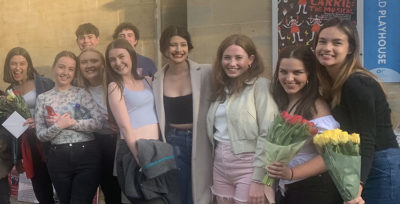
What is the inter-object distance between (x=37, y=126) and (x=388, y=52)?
3.58 m

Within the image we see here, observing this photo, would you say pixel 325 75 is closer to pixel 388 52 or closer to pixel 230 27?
pixel 388 52

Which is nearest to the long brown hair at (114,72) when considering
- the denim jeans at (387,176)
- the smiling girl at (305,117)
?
the smiling girl at (305,117)

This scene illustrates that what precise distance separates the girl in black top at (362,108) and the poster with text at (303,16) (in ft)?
7.57

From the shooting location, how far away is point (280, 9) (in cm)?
508

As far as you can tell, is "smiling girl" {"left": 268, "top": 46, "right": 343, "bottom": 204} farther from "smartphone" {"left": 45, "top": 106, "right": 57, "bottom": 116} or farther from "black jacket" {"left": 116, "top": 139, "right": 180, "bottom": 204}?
"smartphone" {"left": 45, "top": 106, "right": 57, "bottom": 116}

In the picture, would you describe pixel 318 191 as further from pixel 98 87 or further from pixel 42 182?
pixel 42 182

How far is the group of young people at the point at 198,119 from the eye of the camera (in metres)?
2.46

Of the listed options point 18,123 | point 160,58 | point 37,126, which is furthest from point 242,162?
point 160,58

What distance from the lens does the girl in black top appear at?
2.32 m

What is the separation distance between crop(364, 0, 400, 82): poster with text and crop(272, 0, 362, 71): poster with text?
0.17 meters

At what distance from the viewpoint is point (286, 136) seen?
2.38 metres

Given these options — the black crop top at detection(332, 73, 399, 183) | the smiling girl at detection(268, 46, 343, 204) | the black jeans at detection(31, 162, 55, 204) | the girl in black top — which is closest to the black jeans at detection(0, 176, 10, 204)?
the black jeans at detection(31, 162, 55, 204)

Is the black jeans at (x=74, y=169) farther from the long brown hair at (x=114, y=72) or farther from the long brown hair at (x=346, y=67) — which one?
the long brown hair at (x=346, y=67)

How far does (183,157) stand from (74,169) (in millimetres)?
1016
